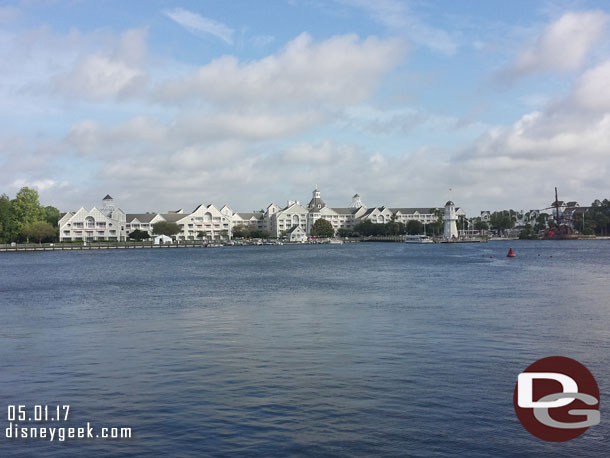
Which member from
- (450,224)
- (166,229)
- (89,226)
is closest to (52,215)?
(89,226)

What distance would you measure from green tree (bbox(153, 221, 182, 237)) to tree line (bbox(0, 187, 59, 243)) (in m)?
35.6

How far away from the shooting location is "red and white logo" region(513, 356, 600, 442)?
11273 mm

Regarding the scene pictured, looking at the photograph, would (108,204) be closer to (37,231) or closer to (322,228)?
(37,231)

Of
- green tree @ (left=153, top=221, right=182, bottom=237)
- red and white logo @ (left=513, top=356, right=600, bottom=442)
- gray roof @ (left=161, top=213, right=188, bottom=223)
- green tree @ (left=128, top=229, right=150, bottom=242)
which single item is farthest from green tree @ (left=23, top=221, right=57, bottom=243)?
red and white logo @ (left=513, top=356, right=600, bottom=442)

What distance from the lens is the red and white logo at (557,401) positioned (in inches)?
444

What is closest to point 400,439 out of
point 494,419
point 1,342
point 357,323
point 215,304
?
point 494,419

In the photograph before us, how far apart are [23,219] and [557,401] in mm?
145671

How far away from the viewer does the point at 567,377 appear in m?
14.8

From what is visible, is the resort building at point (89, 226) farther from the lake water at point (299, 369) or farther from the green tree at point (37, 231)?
the lake water at point (299, 369)

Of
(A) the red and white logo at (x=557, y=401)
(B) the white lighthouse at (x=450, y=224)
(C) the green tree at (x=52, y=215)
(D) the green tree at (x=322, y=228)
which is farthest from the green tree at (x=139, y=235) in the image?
(A) the red and white logo at (x=557, y=401)

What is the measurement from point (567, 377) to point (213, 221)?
18178cm

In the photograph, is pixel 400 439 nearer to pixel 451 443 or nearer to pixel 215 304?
pixel 451 443

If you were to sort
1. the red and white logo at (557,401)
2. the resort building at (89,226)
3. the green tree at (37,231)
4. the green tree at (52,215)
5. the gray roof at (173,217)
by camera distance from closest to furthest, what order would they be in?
the red and white logo at (557,401)
the green tree at (37,231)
the resort building at (89,226)
the green tree at (52,215)
the gray roof at (173,217)

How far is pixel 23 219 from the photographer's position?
449 feet
